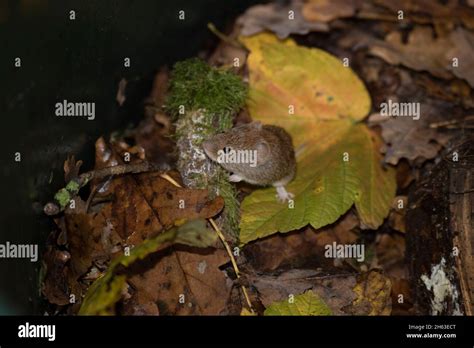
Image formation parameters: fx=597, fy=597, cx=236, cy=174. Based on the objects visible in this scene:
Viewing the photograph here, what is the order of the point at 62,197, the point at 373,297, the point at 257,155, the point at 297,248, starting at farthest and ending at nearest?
the point at 257,155, the point at 297,248, the point at 373,297, the point at 62,197

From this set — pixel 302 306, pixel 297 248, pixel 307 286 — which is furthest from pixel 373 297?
pixel 297 248

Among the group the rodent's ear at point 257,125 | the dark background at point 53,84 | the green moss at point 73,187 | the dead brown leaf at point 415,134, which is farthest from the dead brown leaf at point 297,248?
the dark background at point 53,84

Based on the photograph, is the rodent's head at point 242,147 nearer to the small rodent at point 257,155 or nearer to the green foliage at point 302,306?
Result: the small rodent at point 257,155

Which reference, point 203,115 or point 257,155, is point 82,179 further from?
point 257,155
